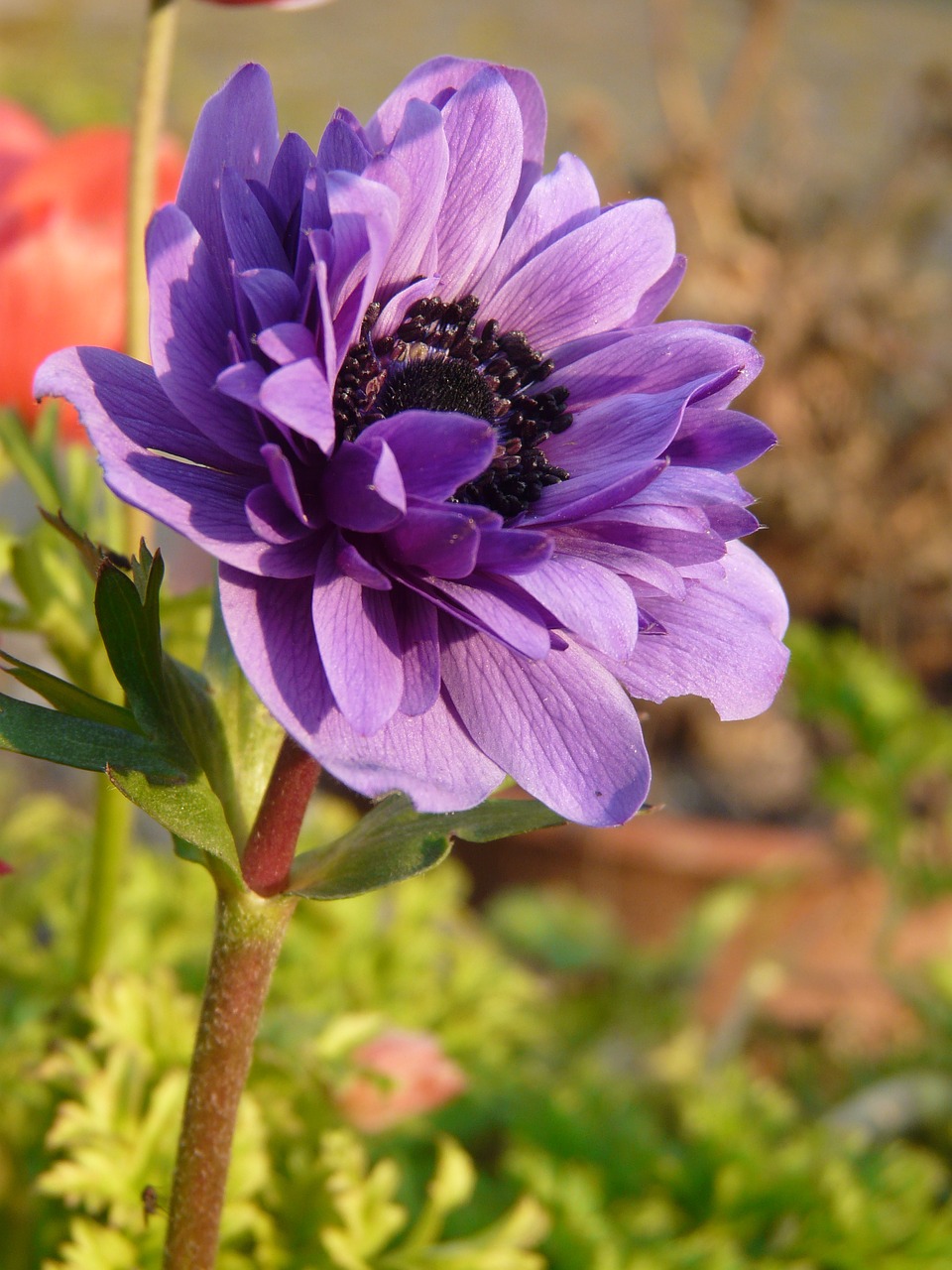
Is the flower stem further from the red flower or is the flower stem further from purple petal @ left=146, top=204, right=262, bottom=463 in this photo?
purple petal @ left=146, top=204, right=262, bottom=463

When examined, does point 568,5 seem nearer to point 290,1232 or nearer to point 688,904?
point 688,904

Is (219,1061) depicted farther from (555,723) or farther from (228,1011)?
(555,723)

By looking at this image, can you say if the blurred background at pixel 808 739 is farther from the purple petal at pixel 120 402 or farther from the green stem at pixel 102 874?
the purple petal at pixel 120 402

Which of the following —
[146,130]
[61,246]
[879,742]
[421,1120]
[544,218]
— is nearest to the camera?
[544,218]

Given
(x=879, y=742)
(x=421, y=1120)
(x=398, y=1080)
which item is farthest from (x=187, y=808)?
(x=879, y=742)

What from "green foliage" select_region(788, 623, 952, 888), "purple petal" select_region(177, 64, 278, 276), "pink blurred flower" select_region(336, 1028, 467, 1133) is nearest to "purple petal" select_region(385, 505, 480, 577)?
"purple petal" select_region(177, 64, 278, 276)
